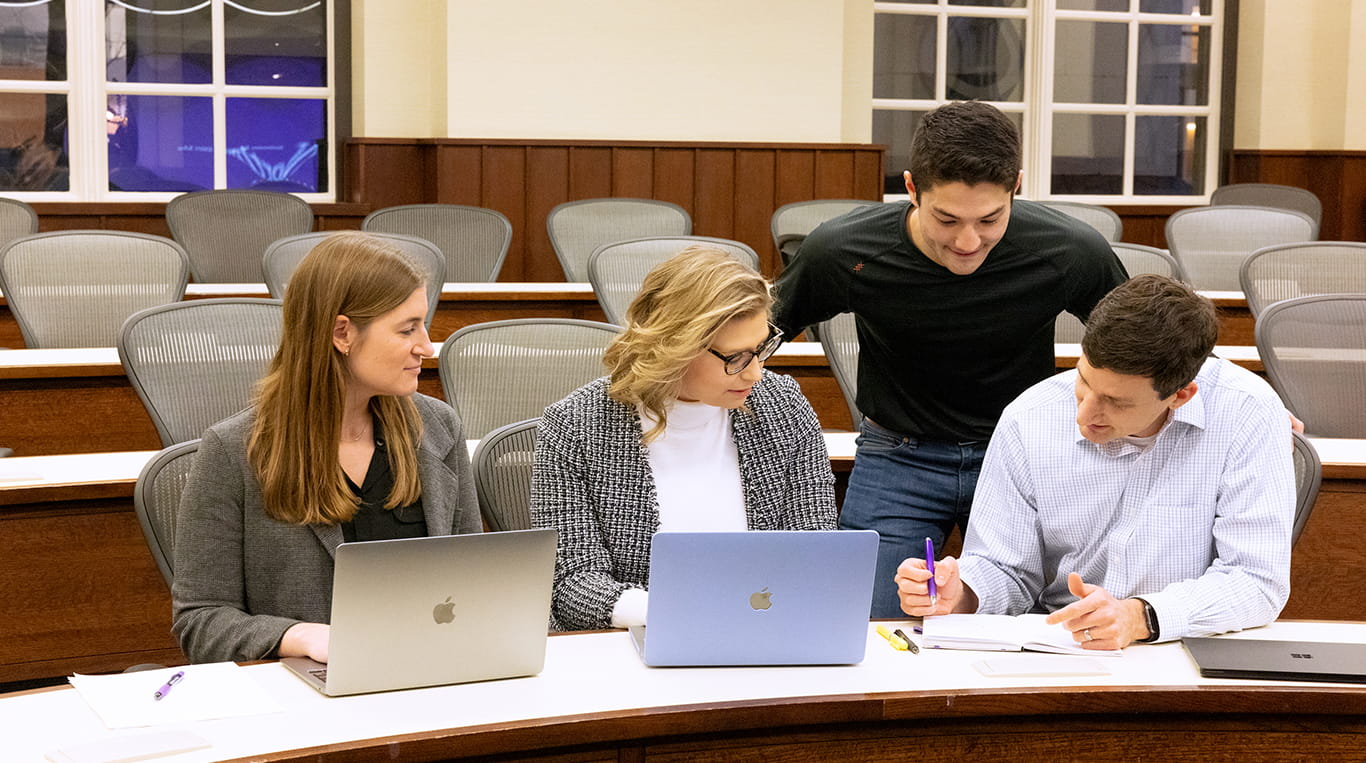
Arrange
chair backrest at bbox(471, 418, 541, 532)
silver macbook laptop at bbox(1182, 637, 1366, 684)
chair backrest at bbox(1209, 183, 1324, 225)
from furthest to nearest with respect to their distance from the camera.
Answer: chair backrest at bbox(1209, 183, 1324, 225)
chair backrest at bbox(471, 418, 541, 532)
silver macbook laptop at bbox(1182, 637, 1366, 684)

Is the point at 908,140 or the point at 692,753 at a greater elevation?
the point at 908,140

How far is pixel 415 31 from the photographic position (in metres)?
6.93

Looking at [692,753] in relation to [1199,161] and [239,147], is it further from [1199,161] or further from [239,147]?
[1199,161]

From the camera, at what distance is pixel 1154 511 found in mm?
2033

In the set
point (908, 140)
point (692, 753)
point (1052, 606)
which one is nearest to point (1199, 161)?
point (908, 140)

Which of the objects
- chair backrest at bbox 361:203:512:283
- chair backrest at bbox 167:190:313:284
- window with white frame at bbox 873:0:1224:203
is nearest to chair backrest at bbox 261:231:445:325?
chair backrest at bbox 361:203:512:283

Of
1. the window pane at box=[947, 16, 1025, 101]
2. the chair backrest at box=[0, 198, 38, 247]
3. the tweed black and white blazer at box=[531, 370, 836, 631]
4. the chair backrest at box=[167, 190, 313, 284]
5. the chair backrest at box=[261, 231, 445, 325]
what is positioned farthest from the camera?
the window pane at box=[947, 16, 1025, 101]

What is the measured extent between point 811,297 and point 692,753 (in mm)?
1198

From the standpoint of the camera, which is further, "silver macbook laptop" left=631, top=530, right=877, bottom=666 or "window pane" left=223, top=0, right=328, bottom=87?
"window pane" left=223, top=0, right=328, bottom=87

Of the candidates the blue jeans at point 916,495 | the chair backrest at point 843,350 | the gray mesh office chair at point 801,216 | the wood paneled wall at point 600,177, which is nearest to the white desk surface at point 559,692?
the blue jeans at point 916,495

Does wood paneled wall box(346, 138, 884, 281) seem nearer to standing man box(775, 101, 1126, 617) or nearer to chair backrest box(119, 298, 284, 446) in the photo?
chair backrest box(119, 298, 284, 446)

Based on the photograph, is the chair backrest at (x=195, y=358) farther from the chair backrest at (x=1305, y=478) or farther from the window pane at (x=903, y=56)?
the window pane at (x=903, y=56)

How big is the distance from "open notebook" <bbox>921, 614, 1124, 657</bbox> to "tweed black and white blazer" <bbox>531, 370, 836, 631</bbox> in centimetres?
37

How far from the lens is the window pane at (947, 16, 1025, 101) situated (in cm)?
793
